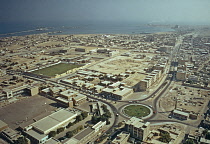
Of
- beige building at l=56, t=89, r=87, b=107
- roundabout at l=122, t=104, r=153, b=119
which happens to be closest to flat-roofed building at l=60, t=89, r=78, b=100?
beige building at l=56, t=89, r=87, b=107

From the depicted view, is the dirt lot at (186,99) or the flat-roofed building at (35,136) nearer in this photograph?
the flat-roofed building at (35,136)

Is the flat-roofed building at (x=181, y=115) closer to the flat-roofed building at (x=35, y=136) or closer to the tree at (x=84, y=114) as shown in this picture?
the tree at (x=84, y=114)

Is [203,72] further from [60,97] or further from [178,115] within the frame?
[60,97]

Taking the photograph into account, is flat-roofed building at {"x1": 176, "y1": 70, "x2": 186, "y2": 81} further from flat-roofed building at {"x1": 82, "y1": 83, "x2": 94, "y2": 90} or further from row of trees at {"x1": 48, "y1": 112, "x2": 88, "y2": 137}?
row of trees at {"x1": 48, "y1": 112, "x2": 88, "y2": 137}

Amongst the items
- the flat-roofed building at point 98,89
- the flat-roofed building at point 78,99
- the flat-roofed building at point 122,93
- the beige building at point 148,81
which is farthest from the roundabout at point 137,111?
the flat-roofed building at point 98,89

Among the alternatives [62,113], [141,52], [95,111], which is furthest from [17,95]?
[141,52]

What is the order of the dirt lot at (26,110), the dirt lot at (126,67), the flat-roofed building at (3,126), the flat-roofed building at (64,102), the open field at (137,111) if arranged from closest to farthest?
the flat-roofed building at (3,126) < the dirt lot at (26,110) < the open field at (137,111) < the flat-roofed building at (64,102) < the dirt lot at (126,67)
